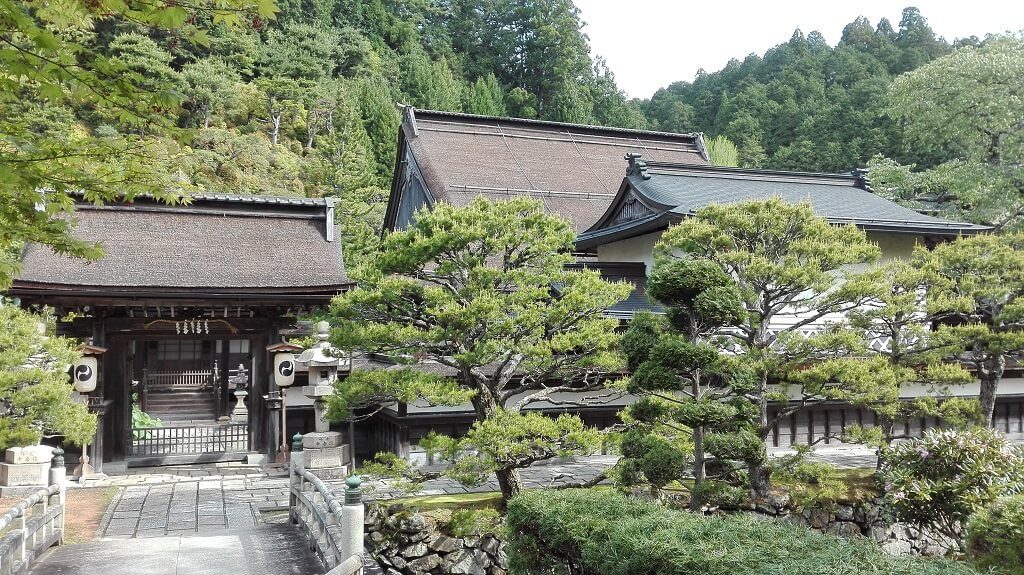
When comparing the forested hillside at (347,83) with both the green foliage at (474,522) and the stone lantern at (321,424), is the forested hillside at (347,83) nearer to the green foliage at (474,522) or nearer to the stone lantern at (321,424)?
the stone lantern at (321,424)

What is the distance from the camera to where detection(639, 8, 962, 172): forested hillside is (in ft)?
124

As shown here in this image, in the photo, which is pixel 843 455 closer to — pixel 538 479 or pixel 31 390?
pixel 538 479

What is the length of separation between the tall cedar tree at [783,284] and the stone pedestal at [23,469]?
1175 centimetres

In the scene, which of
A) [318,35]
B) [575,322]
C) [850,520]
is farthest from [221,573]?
[318,35]

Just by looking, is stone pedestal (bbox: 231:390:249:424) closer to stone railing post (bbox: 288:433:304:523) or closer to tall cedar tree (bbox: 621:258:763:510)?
stone railing post (bbox: 288:433:304:523)

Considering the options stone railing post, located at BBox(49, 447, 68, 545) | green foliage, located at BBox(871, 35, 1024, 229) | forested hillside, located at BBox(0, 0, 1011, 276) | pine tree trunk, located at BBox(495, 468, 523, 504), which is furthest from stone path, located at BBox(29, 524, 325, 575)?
green foliage, located at BBox(871, 35, 1024, 229)

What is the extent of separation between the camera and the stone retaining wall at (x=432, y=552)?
991 cm

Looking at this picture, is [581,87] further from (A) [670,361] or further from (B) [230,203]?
(A) [670,361]

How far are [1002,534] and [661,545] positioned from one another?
12.0 feet

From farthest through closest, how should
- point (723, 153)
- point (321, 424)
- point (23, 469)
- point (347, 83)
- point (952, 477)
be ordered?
point (347, 83), point (723, 153), point (321, 424), point (23, 469), point (952, 477)

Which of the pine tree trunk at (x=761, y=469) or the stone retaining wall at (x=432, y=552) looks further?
the pine tree trunk at (x=761, y=469)

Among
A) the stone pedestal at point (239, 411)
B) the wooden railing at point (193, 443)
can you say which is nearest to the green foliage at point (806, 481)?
the wooden railing at point (193, 443)

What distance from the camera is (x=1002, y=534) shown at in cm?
684

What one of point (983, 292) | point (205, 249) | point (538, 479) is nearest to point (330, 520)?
point (538, 479)
